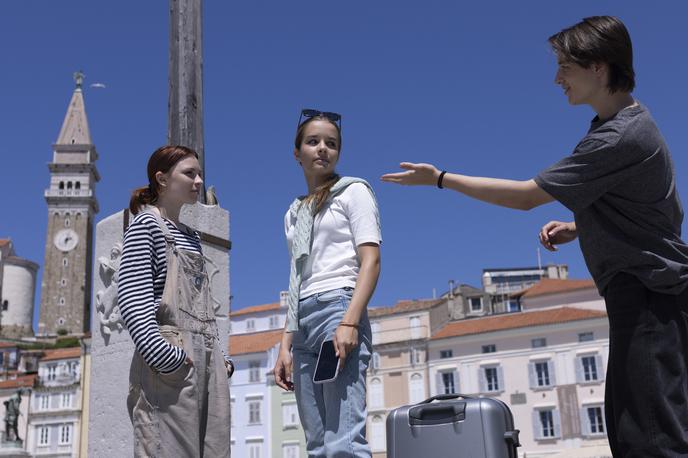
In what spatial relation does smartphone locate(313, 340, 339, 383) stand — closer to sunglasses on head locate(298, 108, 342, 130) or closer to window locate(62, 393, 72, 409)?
sunglasses on head locate(298, 108, 342, 130)

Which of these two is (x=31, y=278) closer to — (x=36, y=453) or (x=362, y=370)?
(x=36, y=453)

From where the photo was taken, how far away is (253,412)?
47.6 metres

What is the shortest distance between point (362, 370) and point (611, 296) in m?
0.95

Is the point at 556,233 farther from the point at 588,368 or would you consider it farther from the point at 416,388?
the point at 416,388

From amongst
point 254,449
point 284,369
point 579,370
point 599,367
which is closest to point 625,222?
point 284,369

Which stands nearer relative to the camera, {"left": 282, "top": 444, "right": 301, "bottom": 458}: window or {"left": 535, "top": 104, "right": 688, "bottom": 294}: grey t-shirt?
{"left": 535, "top": 104, "right": 688, "bottom": 294}: grey t-shirt

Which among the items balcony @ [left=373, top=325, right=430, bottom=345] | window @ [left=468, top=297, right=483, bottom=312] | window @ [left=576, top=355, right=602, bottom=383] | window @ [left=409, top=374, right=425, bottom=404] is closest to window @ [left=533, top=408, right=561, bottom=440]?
window @ [left=576, top=355, right=602, bottom=383]

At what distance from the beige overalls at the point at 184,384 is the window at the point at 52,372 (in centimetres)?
5563

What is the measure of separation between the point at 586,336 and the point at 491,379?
540cm

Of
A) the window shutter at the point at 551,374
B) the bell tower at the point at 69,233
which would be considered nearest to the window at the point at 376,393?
the window shutter at the point at 551,374

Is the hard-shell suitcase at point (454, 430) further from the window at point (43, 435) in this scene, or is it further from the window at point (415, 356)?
the window at point (43, 435)

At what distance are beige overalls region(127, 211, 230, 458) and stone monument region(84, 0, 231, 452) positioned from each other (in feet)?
6.08

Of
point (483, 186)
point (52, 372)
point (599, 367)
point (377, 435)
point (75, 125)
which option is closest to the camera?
point (483, 186)

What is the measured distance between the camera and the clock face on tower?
87812 mm
